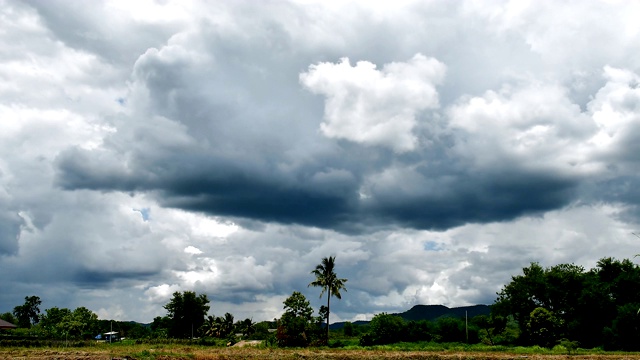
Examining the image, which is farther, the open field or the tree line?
the tree line

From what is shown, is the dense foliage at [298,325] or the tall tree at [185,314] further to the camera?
the tall tree at [185,314]

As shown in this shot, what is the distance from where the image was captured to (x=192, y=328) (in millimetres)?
132875

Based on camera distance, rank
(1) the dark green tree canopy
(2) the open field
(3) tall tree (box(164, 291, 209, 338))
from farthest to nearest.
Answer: (3) tall tree (box(164, 291, 209, 338)), (1) the dark green tree canopy, (2) the open field

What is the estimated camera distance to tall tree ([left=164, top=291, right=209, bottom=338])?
454 ft

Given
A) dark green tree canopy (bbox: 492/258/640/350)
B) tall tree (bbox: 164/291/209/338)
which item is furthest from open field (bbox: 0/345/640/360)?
tall tree (bbox: 164/291/209/338)

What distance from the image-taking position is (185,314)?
139875 mm

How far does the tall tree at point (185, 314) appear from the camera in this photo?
138m

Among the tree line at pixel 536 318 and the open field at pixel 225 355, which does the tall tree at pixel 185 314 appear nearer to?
the tree line at pixel 536 318

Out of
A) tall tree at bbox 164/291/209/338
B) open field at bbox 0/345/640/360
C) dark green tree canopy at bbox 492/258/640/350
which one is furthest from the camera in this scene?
tall tree at bbox 164/291/209/338

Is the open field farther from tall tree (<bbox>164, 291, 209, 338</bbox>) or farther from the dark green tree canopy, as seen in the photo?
tall tree (<bbox>164, 291, 209, 338</bbox>)

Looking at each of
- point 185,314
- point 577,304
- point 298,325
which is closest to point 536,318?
point 577,304

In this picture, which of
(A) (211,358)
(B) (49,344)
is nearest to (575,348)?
(A) (211,358)

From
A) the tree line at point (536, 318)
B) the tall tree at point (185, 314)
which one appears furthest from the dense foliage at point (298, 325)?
the tall tree at point (185, 314)

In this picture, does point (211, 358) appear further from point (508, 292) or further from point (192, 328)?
point (192, 328)
